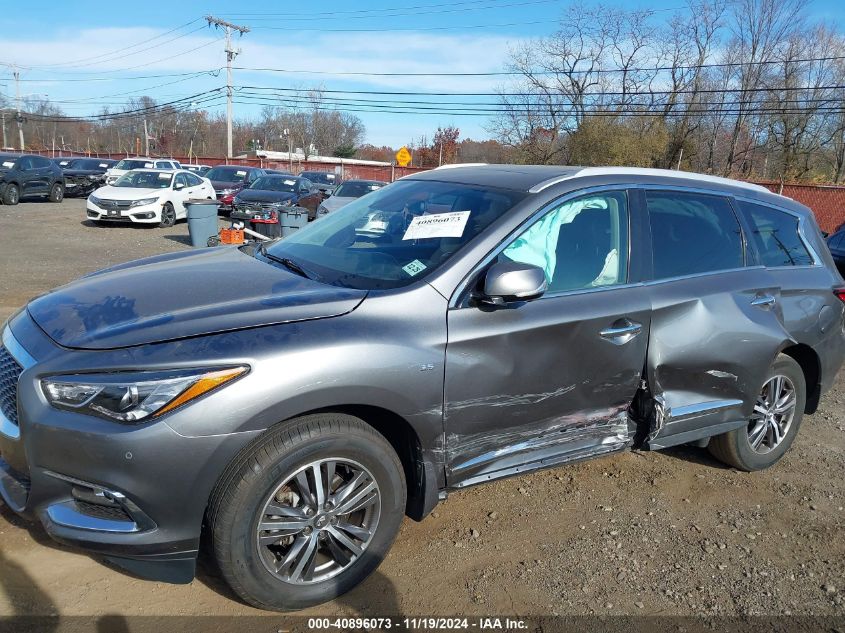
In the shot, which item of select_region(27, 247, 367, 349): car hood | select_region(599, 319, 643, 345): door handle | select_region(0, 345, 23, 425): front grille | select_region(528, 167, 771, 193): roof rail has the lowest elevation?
select_region(0, 345, 23, 425): front grille

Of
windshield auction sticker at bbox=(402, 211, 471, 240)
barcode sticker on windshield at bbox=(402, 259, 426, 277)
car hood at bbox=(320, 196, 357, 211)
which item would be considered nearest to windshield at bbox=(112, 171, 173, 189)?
car hood at bbox=(320, 196, 357, 211)

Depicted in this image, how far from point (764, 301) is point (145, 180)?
17.6 metres

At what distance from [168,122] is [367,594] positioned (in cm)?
9181

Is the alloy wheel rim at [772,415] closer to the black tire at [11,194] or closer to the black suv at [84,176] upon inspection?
the black tire at [11,194]

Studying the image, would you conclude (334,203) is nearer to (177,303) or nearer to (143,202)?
(143,202)

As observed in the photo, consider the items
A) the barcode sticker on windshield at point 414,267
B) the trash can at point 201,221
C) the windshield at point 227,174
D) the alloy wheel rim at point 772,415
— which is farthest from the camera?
the windshield at point 227,174

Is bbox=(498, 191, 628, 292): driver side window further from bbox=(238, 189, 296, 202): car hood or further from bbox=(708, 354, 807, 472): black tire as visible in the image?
bbox=(238, 189, 296, 202): car hood

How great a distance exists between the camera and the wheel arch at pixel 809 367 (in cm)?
436

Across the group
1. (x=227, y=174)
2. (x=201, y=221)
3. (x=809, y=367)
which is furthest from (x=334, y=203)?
(x=809, y=367)

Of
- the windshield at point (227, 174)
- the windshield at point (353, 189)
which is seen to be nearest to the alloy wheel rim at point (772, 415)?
the windshield at point (353, 189)

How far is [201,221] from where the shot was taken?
44.6ft

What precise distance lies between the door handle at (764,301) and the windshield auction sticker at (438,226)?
1.92m

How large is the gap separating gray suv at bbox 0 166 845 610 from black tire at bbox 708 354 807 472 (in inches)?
1.0

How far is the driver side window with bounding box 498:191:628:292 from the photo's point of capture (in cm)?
327
